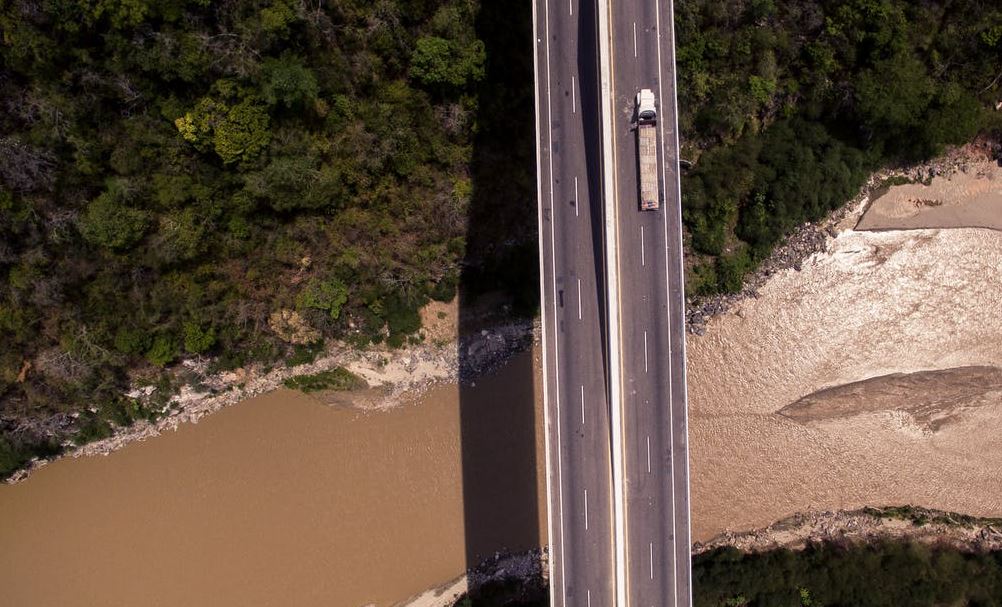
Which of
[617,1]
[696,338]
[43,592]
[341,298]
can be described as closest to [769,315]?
[696,338]

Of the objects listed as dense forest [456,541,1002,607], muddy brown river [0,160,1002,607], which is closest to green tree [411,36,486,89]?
muddy brown river [0,160,1002,607]

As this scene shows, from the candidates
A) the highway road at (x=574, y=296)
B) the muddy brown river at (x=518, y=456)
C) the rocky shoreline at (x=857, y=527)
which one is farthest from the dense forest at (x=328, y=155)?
the rocky shoreline at (x=857, y=527)

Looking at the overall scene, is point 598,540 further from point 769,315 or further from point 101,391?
point 101,391

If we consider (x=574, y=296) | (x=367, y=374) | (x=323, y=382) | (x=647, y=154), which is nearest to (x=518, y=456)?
(x=367, y=374)

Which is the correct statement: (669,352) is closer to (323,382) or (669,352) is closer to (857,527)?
(857,527)

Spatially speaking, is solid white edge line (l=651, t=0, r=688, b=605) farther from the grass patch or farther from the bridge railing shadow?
the grass patch
